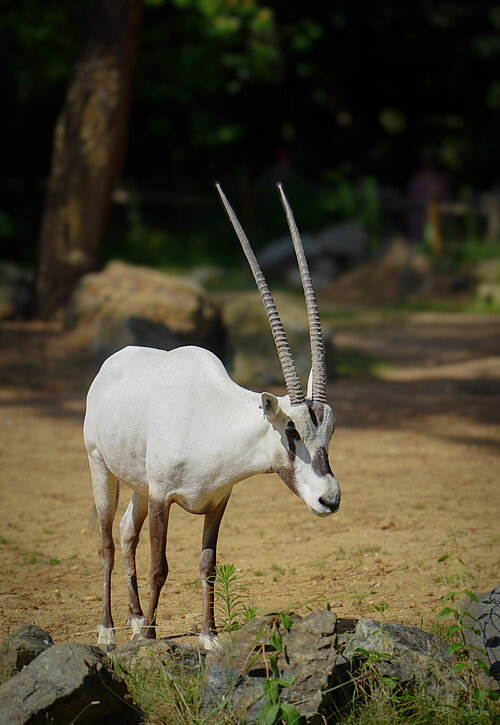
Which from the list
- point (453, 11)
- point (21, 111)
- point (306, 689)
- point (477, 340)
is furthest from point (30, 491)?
point (453, 11)

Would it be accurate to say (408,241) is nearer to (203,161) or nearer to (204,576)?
(203,161)

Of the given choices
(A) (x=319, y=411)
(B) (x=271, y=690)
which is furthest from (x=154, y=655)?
(A) (x=319, y=411)

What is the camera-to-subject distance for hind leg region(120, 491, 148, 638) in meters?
4.25

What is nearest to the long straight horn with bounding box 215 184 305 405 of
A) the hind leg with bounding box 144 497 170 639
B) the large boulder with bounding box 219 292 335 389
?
the hind leg with bounding box 144 497 170 639

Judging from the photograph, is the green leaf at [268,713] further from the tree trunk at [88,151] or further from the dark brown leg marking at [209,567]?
the tree trunk at [88,151]

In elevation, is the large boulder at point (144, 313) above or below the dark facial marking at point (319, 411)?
below

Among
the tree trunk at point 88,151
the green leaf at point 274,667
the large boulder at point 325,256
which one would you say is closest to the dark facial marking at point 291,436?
the green leaf at point 274,667

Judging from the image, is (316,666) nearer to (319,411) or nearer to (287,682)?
(287,682)

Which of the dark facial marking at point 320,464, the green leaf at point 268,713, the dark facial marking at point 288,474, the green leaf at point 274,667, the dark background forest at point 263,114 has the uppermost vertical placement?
the dark background forest at point 263,114

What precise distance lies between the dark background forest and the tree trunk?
486 centimetres

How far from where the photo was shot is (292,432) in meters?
3.63

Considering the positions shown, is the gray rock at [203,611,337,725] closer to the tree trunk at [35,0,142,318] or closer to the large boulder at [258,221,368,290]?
the tree trunk at [35,0,142,318]

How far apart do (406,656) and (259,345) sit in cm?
705

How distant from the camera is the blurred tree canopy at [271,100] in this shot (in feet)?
67.0
